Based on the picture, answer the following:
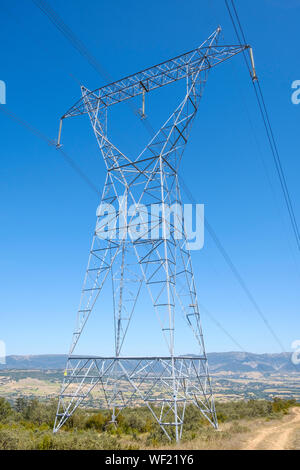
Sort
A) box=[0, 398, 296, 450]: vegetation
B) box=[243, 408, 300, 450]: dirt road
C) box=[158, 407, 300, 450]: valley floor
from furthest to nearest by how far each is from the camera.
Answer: box=[243, 408, 300, 450]: dirt road < box=[158, 407, 300, 450]: valley floor < box=[0, 398, 296, 450]: vegetation

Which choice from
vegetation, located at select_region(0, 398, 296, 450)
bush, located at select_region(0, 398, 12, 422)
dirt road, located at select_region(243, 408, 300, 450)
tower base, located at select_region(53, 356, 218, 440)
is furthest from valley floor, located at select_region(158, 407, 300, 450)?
bush, located at select_region(0, 398, 12, 422)

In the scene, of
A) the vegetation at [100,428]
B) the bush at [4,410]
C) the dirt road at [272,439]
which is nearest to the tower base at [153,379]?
the vegetation at [100,428]

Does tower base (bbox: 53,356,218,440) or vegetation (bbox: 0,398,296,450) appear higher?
tower base (bbox: 53,356,218,440)

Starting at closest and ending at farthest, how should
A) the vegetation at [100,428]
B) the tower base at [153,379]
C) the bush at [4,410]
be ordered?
the vegetation at [100,428] → the tower base at [153,379] → the bush at [4,410]

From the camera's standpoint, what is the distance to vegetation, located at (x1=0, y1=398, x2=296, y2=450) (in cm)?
1372

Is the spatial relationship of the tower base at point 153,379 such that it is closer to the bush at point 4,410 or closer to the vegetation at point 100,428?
the vegetation at point 100,428

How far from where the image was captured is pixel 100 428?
25531 millimetres

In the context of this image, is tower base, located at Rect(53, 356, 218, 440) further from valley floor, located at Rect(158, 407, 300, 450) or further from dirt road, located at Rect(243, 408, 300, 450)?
dirt road, located at Rect(243, 408, 300, 450)

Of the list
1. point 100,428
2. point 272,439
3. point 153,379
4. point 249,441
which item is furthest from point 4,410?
point 272,439

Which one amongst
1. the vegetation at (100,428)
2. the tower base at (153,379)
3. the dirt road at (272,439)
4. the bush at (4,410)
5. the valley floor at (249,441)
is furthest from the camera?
the bush at (4,410)

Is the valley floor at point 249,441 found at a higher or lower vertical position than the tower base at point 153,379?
lower

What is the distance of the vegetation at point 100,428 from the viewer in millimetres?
13719

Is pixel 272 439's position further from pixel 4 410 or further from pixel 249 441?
pixel 4 410
